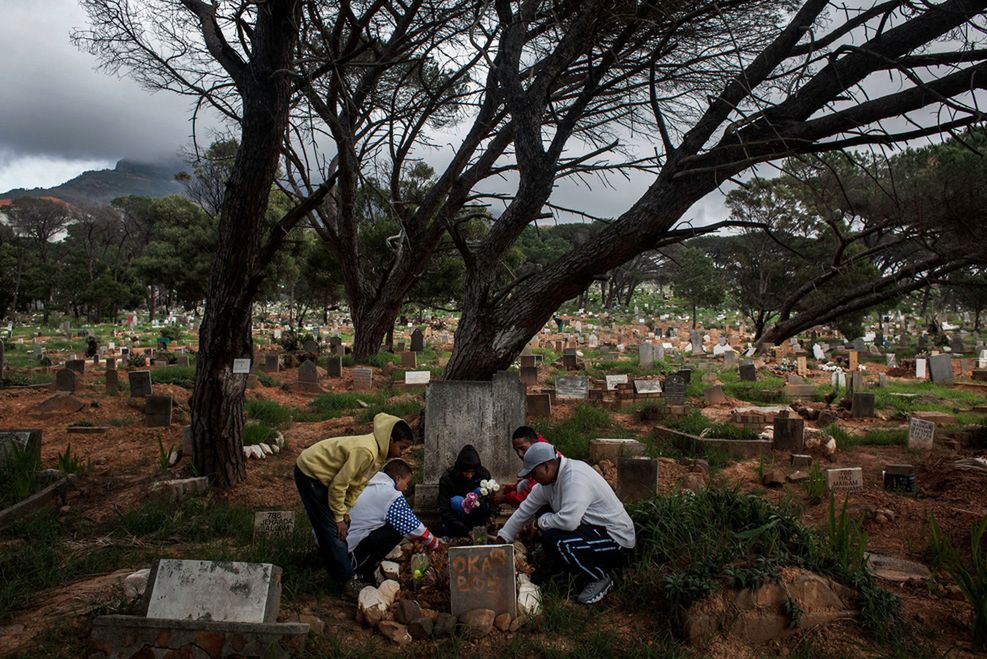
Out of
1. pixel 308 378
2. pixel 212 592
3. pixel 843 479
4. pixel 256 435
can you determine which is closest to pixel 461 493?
pixel 212 592

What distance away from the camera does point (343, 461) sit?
4.32m

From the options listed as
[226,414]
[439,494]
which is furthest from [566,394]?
[226,414]

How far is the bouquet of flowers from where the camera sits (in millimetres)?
5250

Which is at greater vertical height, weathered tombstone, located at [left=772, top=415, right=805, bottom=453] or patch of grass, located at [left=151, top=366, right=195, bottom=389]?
patch of grass, located at [left=151, top=366, right=195, bottom=389]

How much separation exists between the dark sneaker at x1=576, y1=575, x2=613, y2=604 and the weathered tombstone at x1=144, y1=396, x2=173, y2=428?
256 inches

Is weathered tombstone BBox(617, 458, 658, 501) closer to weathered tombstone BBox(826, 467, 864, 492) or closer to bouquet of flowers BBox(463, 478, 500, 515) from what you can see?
bouquet of flowers BBox(463, 478, 500, 515)

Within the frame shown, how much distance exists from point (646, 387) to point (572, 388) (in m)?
1.30

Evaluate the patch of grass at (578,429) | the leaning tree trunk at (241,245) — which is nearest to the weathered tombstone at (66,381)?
the leaning tree trunk at (241,245)

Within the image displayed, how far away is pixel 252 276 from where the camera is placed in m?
5.86

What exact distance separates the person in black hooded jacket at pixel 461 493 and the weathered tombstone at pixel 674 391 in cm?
515

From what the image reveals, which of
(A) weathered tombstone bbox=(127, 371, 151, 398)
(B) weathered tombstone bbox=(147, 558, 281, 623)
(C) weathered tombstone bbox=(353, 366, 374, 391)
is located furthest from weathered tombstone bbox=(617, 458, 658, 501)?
(A) weathered tombstone bbox=(127, 371, 151, 398)

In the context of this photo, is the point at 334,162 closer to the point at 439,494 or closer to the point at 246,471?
the point at 246,471

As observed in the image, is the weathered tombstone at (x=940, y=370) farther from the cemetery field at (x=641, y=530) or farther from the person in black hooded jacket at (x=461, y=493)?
the person in black hooded jacket at (x=461, y=493)

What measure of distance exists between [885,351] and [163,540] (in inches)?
851
